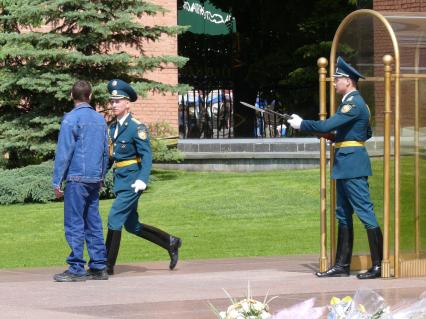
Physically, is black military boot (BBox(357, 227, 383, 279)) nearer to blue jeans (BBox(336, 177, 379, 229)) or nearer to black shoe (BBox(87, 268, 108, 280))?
blue jeans (BBox(336, 177, 379, 229))

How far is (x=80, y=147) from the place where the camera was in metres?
10.5

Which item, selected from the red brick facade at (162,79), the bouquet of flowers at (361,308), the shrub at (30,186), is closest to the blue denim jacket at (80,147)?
the bouquet of flowers at (361,308)

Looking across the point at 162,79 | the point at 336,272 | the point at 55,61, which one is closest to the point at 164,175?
the point at 55,61

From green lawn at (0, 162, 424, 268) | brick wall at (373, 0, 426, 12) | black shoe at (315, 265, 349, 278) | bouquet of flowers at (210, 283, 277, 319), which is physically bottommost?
green lawn at (0, 162, 424, 268)

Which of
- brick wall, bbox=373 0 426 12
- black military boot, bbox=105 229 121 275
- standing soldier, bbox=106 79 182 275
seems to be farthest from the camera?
brick wall, bbox=373 0 426 12

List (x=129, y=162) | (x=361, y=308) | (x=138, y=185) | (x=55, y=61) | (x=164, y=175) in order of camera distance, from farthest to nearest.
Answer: (x=164, y=175) < (x=55, y=61) < (x=129, y=162) < (x=138, y=185) < (x=361, y=308)

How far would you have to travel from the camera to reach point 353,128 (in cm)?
1030

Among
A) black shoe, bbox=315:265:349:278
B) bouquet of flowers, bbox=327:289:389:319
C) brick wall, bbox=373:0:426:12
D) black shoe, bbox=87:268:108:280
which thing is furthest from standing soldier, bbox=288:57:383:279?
brick wall, bbox=373:0:426:12

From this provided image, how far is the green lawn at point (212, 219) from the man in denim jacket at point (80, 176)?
2.09 metres

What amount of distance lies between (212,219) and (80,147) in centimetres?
643

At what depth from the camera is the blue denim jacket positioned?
10.4 m

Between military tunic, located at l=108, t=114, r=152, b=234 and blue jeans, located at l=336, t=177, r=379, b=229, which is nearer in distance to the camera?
blue jeans, located at l=336, t=177, r=379, b=229

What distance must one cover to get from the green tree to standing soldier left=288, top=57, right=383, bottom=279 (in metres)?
10.1

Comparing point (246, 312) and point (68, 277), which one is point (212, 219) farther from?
point (246, 312)
